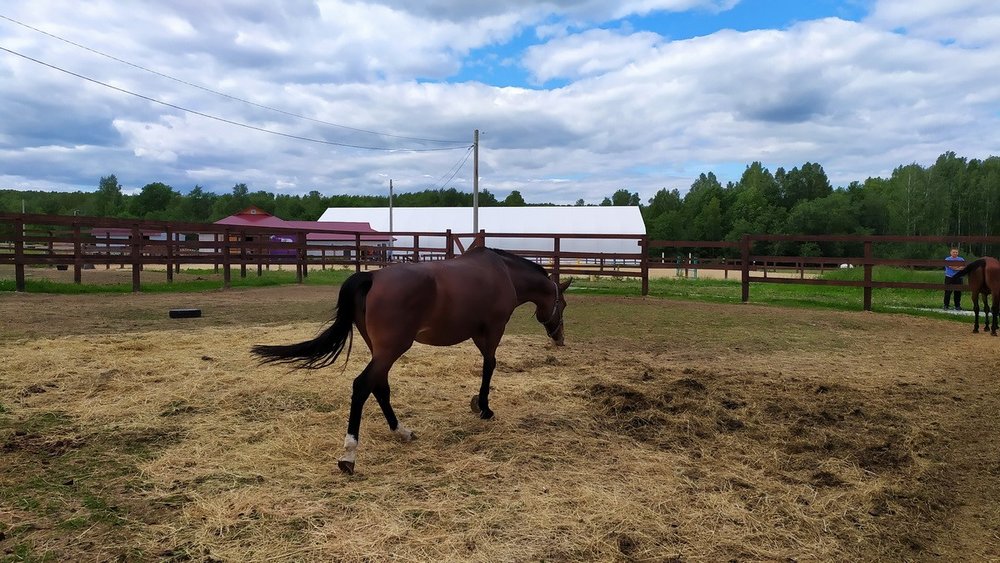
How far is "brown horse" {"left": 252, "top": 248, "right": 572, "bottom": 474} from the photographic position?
4094mm

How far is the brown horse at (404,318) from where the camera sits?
4.09 m

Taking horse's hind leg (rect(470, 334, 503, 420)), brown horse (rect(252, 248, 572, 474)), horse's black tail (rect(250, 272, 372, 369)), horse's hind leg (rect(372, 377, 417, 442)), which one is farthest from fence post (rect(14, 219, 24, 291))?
horse's hind leg (rect(470, 334, 503, 420))

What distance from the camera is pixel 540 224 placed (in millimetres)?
52031

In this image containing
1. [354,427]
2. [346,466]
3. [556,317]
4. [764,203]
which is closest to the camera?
[346,466]

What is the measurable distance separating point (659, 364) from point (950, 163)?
6669cm

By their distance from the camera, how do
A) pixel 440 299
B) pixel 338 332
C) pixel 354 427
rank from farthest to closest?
pixel 440 299 < pixel 338 332 < pixel 354 427

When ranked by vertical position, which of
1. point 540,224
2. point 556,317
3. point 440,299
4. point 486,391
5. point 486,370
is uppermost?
A: point 540,224

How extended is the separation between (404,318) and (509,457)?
1.22 m

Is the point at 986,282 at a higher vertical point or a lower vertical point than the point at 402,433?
higher

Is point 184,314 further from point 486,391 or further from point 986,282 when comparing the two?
point 986,282

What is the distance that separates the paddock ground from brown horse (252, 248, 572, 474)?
0.45 meters

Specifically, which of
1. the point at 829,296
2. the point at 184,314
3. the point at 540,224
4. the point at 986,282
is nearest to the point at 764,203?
the point at 540,224

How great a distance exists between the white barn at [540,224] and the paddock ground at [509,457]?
37.1 m

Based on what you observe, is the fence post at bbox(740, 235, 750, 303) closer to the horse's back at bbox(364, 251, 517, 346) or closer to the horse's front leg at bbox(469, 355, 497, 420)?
the horse's back at bbox(364, 251, 517, 346)
